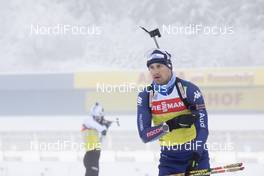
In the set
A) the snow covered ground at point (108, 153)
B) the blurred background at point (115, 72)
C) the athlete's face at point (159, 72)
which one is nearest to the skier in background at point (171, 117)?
the athlete's face at point (159, 72)

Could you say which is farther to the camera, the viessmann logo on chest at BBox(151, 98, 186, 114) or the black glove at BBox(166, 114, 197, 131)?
the viessmann logo on chest at BBox(151, 98, 186, 114)

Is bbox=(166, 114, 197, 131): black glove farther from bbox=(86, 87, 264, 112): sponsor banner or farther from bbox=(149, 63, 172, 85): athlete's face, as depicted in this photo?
bbox=(86, 87, 264, 112): sponsor banner

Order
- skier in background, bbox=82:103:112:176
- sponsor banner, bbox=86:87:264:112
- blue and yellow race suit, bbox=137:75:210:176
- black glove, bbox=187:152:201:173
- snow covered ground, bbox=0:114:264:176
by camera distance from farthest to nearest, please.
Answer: snow covered ground, bbox=0:114:264:176 < sponsor banner, bbox=86:87:264:112 < skier in background, bbox=82:103:112:176 < blue and yellow race suit, bbox=137:75:210:176 < black glove, bbox=187:152:201:173

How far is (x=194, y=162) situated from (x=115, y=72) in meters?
4.47

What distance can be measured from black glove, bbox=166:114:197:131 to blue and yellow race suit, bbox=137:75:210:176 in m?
0.05

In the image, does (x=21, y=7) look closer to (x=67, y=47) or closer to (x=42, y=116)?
(x=67, y=47)

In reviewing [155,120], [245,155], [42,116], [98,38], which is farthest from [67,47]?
[155,120]

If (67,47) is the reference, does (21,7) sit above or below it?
above

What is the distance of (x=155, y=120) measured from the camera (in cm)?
546

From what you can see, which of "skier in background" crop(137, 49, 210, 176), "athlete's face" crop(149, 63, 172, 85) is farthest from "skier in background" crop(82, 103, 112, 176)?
"athlete's face" crop(149, 63, 172, 85)

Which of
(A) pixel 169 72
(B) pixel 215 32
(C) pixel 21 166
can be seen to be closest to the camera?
(A) pixel 169 72

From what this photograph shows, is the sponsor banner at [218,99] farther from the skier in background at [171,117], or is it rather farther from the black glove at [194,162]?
the black glove at [194,162]

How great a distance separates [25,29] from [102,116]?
5.58 feet

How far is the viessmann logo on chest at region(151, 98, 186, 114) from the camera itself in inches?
210
